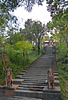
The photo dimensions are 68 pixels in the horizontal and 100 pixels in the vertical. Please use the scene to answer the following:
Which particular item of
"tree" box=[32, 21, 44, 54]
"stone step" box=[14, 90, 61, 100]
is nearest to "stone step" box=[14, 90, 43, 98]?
"stone step" box=[14, 90, 61, 100]

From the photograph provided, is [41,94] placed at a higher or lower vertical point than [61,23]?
lower

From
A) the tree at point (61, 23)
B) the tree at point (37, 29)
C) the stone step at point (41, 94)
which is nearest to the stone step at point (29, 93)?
the stone step at point (41, 94)

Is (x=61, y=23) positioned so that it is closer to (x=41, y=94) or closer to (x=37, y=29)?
(x=37, y=29)

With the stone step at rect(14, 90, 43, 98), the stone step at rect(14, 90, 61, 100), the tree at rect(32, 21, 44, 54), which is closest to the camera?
the stone step at rect(14, 90, 61, 100)

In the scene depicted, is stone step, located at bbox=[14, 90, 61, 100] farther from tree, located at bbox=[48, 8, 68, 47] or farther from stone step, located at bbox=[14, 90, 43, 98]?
tree, located at bbox=[48, 8, 68, 47]

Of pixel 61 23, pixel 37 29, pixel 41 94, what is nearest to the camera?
pixel 41 94

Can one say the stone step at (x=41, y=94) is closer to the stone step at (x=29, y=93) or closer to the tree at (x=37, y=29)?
the stone step at (x=29, y=93)

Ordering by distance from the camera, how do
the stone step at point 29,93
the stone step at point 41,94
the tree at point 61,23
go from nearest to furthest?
the tree at point 61,23, the stone step at point 41,94, the stone step at point 29,93

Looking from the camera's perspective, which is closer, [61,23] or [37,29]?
[61,23]

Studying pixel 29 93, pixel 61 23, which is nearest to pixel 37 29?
pixel 61 23

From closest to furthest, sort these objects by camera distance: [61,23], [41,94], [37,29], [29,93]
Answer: [41,94] < [29,93] < [61,23] < [37,29]

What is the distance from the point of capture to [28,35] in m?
27.1

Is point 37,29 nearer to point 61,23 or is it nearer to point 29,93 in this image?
point 61,23

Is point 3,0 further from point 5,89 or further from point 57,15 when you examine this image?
point 5,89
